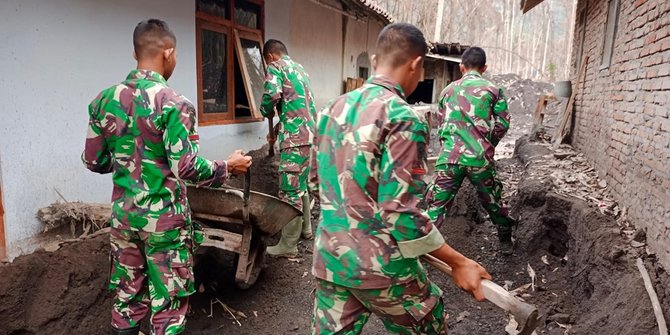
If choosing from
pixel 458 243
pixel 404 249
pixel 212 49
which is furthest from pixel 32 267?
pixel 458 243

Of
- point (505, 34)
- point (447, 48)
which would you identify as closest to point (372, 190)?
point (447, 48)

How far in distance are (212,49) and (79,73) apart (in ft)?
7.56

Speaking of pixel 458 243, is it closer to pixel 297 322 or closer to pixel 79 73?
pixel 297 322

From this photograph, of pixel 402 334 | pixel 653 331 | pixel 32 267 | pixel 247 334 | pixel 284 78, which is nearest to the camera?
pixel 402 334

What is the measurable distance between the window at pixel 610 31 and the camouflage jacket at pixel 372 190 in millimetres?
5294

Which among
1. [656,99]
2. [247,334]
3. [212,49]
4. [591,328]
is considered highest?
[212,49]

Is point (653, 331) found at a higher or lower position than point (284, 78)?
lower

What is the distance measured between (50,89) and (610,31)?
21.9 ft

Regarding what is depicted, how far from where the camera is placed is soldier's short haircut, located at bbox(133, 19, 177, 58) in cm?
252

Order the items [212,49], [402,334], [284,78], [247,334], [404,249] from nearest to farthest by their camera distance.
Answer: [404,249] < [402,334] < [247,334] < [284,78] < [212,49]

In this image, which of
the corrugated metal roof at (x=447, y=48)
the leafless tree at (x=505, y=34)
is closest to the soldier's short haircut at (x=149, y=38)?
the corrugated metal roof at (x=447, y=48)

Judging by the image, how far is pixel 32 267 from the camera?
292cm

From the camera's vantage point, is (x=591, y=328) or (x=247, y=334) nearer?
(x=591, y=328)

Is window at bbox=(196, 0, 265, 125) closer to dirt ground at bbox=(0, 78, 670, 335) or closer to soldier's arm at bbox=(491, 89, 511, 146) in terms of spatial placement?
dirt ground at bbox=(0, 78, 670, 335)
